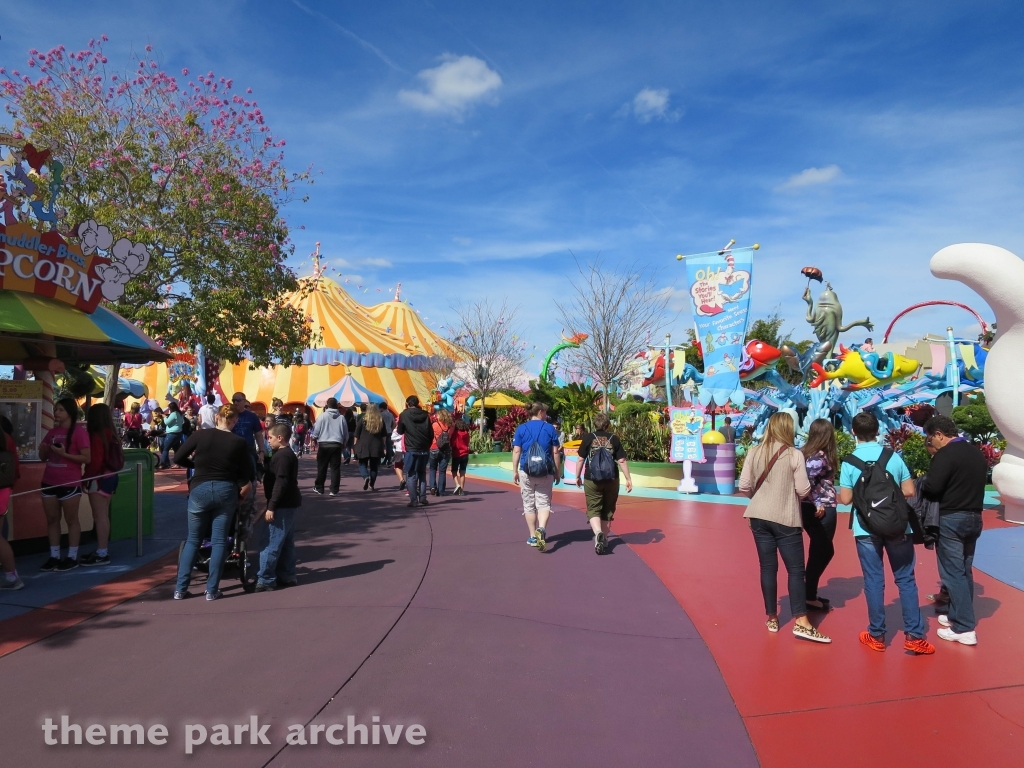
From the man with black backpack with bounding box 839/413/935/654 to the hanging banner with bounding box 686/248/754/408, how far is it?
9613 millimetres

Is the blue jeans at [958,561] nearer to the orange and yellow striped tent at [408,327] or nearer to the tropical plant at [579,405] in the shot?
the tropical plant at [579,405]

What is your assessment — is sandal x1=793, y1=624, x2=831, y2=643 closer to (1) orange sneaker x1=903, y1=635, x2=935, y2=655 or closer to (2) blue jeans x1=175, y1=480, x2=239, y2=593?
(1) orange sneaker x1=903, y1=635, x2=935, y2=655

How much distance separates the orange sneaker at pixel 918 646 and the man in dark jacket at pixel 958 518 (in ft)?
1.19

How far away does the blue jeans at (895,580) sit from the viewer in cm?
464

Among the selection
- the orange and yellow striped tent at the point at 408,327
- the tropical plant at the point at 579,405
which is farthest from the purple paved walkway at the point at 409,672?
the orange and yellow striped tent at the point at 408,327

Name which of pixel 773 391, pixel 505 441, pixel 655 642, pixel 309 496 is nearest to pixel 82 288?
pixel 309 496

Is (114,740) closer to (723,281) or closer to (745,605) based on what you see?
(745,605)

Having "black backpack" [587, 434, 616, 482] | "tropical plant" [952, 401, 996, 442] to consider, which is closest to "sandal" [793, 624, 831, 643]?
"black backpack" [587, 434, 616, 482]

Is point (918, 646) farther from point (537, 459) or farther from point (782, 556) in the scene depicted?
point (537, 459)

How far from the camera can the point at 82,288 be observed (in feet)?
26.5

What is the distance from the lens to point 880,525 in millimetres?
4590

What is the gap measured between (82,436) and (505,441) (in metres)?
15.1

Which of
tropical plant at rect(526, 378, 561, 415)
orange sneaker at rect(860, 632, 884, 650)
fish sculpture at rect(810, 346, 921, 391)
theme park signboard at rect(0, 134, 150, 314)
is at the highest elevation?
theme park signboard at rect(0, 134, 150, 314)

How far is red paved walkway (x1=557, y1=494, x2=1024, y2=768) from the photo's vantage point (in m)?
3.45
